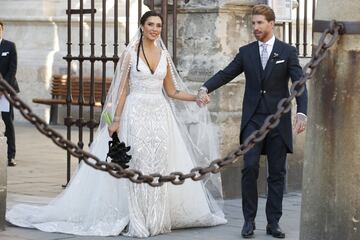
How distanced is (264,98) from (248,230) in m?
0.99

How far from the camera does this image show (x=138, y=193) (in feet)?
29.6

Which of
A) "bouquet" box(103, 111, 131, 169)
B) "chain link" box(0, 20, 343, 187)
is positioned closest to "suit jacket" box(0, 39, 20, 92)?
"bouquet" box(103, 111, 131, 169)

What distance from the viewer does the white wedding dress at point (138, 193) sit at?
29.6 feet

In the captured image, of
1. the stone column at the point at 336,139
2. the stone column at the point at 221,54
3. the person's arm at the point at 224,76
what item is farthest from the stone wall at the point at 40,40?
the stone column at the point at 336,139

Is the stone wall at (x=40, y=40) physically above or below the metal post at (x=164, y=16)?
below

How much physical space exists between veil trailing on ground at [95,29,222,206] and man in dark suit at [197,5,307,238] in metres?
0.66

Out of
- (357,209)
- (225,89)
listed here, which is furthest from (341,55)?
(225,89)

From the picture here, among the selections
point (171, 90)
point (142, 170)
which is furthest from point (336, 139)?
point (171, 90)

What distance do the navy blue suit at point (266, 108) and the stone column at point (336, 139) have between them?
9.55ft

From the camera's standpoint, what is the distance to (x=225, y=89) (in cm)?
1077

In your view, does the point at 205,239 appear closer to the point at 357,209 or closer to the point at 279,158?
the point at 279,158

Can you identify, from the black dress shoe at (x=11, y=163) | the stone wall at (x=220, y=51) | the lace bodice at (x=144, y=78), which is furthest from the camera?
the black dress shoe at (x=11, y=163)

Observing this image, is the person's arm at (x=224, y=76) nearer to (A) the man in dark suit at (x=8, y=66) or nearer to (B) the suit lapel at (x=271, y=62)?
(B) the suit lapel at (x=271, y=62)

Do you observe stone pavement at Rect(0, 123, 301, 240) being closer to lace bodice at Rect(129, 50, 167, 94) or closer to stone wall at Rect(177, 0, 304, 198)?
stone wall at Rect(177, 0, 304, 198)
